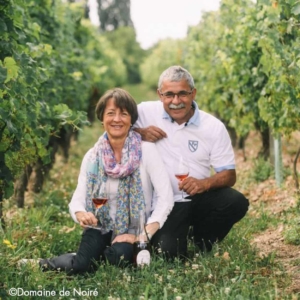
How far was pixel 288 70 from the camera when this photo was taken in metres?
5.45

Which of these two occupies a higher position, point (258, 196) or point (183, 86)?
point (183, 86)

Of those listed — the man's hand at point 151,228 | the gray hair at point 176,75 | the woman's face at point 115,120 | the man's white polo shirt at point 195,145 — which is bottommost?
the man's hand at point 151,228

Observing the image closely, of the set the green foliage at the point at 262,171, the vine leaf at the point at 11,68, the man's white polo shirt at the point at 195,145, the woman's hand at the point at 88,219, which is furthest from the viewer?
the green foliage at the point at 262,171

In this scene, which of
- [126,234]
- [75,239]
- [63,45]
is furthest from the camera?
[63,45]

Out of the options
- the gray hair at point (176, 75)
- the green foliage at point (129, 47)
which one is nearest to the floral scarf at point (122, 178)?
the gray hair at point (176, 75)

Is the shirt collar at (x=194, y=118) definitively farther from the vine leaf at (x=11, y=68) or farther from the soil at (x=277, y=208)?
the vine leaf at (x=11, y=68)

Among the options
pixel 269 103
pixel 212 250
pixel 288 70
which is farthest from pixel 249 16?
pixel 212 250

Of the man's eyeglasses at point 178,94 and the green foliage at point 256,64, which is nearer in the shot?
the man's eyeglasses at point 178,94

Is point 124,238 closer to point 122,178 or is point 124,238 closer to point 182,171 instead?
point 122,178

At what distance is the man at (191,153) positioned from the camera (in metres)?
4.55

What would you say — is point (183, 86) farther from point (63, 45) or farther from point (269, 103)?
point (63, 45)

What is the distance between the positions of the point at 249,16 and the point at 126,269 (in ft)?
13.1

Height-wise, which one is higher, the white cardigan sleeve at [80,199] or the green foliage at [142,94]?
the green foliage at [142,94]

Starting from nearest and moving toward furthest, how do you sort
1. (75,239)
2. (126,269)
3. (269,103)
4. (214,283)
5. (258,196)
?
(214,283)
(126,269)
(75,239)
(269,103)
(258,196)
